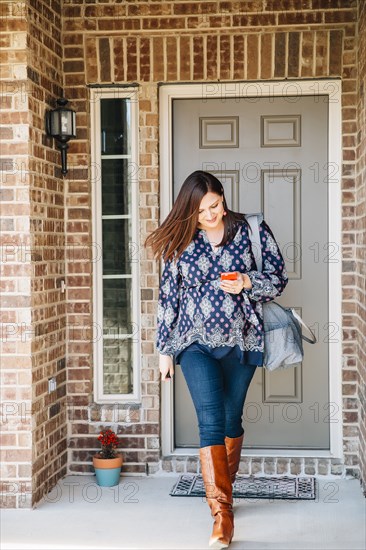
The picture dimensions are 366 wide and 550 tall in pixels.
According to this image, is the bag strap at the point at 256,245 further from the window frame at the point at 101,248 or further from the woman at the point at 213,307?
the window frame at the point at 101,248

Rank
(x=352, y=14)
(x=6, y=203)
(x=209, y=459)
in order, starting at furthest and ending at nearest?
(x=352, y=14) < (x=6, y=203) < (x=209, y=459)

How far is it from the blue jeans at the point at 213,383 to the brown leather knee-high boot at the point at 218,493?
55mm

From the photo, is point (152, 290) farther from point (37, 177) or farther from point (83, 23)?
point (83, 23)

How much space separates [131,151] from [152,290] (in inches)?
34.2

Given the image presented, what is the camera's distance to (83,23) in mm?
5297

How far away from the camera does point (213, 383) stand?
4.07m

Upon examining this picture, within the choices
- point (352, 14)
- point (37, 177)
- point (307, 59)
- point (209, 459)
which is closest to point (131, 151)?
point (37, 177)

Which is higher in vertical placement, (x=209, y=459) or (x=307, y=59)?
(x=307, y=59)

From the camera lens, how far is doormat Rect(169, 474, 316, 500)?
16.0ft

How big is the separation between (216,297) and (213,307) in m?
0.05

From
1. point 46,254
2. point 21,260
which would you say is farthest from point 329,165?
point 21,260

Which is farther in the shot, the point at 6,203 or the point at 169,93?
the point at 169,93

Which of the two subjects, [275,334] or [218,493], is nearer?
[218,493]

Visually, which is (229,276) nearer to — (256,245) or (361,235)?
(256,245)
